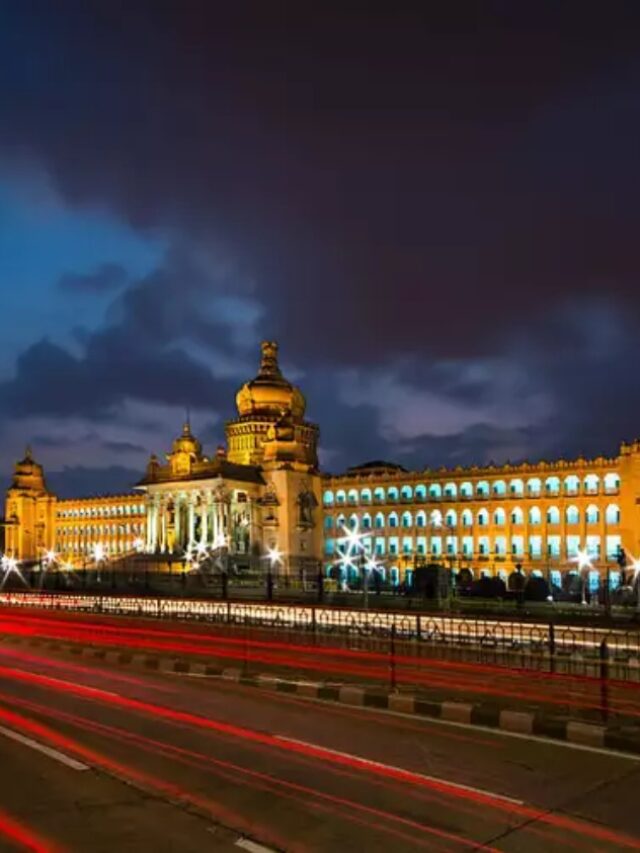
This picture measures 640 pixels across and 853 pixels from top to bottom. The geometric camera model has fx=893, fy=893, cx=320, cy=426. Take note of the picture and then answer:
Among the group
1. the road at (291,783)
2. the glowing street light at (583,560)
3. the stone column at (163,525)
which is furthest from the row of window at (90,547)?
the road at (291,783)

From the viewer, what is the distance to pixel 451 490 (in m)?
88.2

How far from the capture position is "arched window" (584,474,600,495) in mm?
78312

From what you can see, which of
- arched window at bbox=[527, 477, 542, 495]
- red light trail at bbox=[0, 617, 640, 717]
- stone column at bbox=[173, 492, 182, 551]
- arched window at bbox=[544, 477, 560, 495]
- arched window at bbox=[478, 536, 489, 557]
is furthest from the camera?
arched window at bbox=[478, 536, 489, 557]

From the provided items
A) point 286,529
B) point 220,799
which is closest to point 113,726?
point 220,799

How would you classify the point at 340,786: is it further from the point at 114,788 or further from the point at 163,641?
the point at 163,641

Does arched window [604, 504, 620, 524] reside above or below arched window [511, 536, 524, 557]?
above

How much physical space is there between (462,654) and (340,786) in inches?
416

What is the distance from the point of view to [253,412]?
91.1 meters

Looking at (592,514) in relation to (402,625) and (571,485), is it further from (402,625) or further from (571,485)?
(402,625)

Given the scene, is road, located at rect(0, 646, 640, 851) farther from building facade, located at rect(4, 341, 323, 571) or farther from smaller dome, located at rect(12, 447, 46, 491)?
smaller dome, located at rect(12, 447, 46, 491)

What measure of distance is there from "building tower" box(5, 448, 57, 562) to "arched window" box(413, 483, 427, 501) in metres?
42.6

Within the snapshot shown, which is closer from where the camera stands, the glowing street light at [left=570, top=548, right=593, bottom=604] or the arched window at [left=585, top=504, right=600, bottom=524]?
the glowing street light at [left=570, top=548, right=593, bottom=604]

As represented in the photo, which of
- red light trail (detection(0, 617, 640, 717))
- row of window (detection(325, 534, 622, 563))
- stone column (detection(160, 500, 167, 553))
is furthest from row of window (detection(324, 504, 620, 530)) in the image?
red light trail (detection(0, 617, 640, 717))

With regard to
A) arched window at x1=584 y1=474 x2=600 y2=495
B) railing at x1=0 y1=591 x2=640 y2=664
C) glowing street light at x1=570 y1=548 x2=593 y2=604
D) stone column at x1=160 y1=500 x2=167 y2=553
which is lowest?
railing at x1=0 y1=591 x2=640 y2=664
